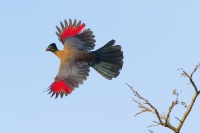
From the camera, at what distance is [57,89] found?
40.9 ft

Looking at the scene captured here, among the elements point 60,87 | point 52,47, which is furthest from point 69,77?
point 52,47

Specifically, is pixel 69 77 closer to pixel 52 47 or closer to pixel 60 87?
pixel 60 87

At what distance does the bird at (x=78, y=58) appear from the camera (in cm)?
1255

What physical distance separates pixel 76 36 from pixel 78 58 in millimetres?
1682

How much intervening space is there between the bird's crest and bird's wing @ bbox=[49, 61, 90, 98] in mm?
1842

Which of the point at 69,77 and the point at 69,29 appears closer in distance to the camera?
the point at 69,77


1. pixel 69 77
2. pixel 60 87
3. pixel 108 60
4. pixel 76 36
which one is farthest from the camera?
pixel 76 36

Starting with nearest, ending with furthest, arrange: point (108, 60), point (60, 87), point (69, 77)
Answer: point (60, 87), point (69, 77), point (108, 60)

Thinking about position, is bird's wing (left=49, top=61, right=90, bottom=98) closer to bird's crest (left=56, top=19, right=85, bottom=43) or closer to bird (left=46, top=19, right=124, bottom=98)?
bird (left=46, top=19, right=124, bottom=98)

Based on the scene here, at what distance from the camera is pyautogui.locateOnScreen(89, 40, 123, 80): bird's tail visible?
13148mm

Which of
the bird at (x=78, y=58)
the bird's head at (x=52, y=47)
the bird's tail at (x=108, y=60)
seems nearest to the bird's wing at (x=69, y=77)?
the bird at (x=78, y=58)

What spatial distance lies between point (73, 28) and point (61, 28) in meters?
0.44

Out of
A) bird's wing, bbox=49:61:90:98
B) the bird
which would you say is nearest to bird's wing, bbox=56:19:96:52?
the bird

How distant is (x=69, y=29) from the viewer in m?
14.6
